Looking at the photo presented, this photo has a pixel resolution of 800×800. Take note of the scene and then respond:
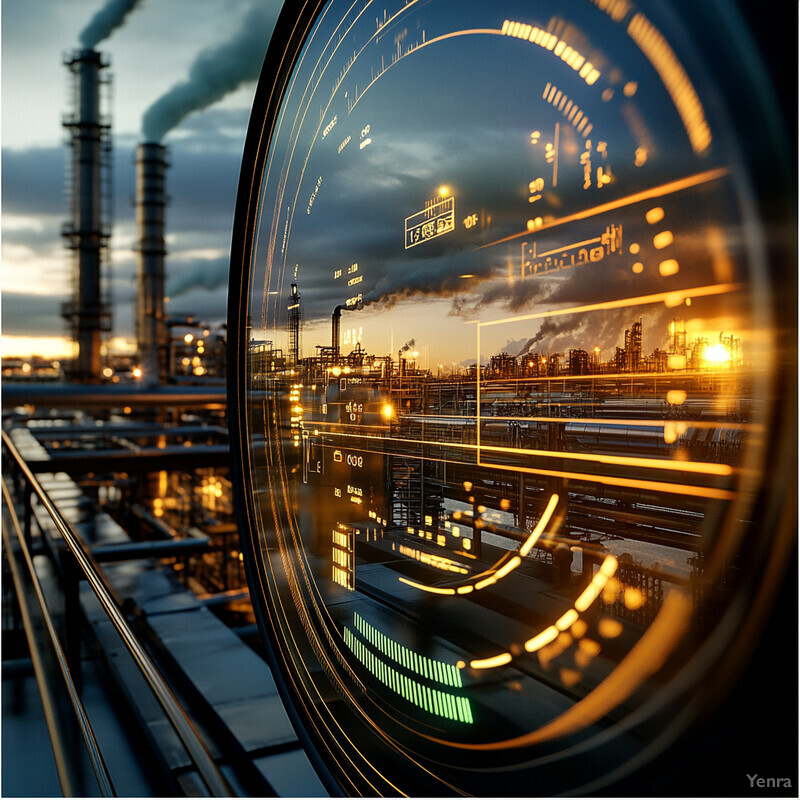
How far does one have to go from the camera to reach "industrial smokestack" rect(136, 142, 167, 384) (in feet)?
29.7

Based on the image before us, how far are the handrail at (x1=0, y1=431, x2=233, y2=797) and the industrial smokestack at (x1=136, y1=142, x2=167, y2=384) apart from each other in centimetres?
814

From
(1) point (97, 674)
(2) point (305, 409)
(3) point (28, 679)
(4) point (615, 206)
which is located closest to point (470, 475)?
(4) point (615, 206)

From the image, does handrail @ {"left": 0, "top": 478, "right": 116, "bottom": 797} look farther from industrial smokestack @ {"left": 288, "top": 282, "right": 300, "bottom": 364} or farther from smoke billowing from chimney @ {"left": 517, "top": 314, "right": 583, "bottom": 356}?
smoke billowing from chimney @ {"left": 517, "top": 314, "right": 583, "bottom": 356}

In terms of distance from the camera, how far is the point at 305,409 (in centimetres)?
75

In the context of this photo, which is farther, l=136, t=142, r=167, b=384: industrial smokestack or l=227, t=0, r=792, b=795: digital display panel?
l=136, t=142, r=167, b=384: industrial smokestack

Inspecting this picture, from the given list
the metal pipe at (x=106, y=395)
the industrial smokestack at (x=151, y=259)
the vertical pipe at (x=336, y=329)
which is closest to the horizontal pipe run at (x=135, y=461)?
the metal pipe at (x=106, y=395)

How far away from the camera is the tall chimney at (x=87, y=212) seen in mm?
9078

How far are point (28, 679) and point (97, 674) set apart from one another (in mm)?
303

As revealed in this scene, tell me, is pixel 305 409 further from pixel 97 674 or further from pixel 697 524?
pixel 97 674

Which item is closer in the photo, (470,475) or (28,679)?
(470,475)

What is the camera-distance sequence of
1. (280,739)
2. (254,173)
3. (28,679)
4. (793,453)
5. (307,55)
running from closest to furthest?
(793,453) < (307,55) < (254,173) < (280,739) < (28,679)

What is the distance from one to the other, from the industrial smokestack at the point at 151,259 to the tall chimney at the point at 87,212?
836 millimetres

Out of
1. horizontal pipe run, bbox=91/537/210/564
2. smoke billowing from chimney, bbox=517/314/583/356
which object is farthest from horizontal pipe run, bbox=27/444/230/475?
smoke billowing from chimney, bbox=517/314/583/356

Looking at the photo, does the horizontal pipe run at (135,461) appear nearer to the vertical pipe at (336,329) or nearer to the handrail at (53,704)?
Answer: the handrail at (53,704)
